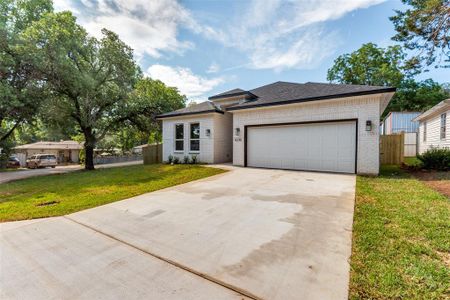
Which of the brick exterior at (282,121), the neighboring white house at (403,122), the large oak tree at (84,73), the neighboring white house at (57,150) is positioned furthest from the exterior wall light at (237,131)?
the neighboring white house at (57,150)

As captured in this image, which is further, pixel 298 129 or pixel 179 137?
pixel 179 137

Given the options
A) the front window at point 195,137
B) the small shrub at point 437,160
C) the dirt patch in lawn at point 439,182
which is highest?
the front window at point 195,137

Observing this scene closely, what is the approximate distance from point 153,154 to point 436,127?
725 inches

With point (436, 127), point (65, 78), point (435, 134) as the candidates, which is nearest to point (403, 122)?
point (435, 134)

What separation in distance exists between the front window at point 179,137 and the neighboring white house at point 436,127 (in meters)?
14.0

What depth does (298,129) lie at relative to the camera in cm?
951

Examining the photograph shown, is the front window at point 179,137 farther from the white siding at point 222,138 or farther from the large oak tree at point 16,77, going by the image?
the large oak tree at point 16,77

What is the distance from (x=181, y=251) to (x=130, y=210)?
235cm

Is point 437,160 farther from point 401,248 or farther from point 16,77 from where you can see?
point 16,77

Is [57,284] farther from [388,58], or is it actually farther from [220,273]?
[388,58]

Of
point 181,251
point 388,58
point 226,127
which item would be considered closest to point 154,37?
point 226,127

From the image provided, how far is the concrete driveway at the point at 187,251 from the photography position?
80.3 inches

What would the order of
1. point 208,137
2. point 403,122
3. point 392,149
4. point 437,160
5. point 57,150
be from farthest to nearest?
point 57,150 < point 403,122 < point 208,137 < point 392,149 < point 437,160

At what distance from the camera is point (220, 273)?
7.34 ft
